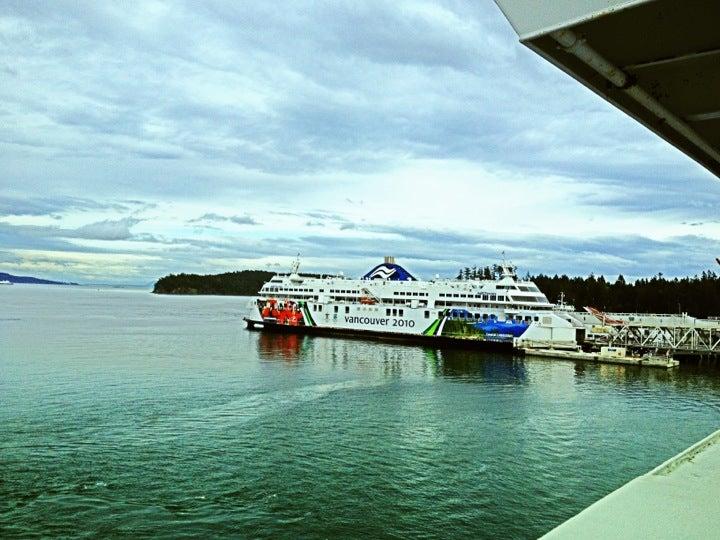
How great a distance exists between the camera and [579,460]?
510 inches

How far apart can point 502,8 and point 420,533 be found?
835 centimetres

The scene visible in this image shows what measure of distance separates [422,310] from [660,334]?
49.4 ft

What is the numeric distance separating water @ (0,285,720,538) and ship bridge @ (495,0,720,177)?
7498mm

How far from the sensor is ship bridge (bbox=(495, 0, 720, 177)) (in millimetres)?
2285

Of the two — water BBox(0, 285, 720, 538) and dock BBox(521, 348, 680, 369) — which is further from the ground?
dock BBox(521, 348, 680, 369)

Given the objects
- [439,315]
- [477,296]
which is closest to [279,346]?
[439,315]

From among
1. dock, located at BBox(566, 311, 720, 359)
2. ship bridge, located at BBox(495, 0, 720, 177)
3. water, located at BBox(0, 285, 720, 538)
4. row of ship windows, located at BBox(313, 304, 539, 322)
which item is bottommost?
water, located at BBox(0, 285, 720, 538)

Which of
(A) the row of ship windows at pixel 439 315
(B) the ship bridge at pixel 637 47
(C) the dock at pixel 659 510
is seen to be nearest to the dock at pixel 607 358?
(A) the row of ship windows at pixel 439 315

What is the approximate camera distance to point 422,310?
4106cm

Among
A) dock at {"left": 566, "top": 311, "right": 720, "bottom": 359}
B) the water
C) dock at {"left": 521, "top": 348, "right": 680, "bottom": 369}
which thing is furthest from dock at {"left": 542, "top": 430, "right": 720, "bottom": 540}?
dock at {"left": 566, "top": 311, "right": 720, "bottom": 359}

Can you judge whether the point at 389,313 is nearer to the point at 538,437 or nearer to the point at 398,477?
the point at 538,437

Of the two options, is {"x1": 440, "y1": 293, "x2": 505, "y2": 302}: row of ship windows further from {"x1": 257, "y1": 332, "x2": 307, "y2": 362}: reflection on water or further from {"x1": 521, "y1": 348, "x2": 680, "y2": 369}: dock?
{"x1": 257, "y1": 332, "x2": 307, "y2": 362}: reflection on water

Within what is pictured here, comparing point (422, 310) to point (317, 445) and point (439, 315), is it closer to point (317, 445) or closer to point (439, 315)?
point (439, 315)

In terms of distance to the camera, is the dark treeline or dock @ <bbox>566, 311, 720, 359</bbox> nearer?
dock @ <bbox>566, 311, 720, 359</bbox>
